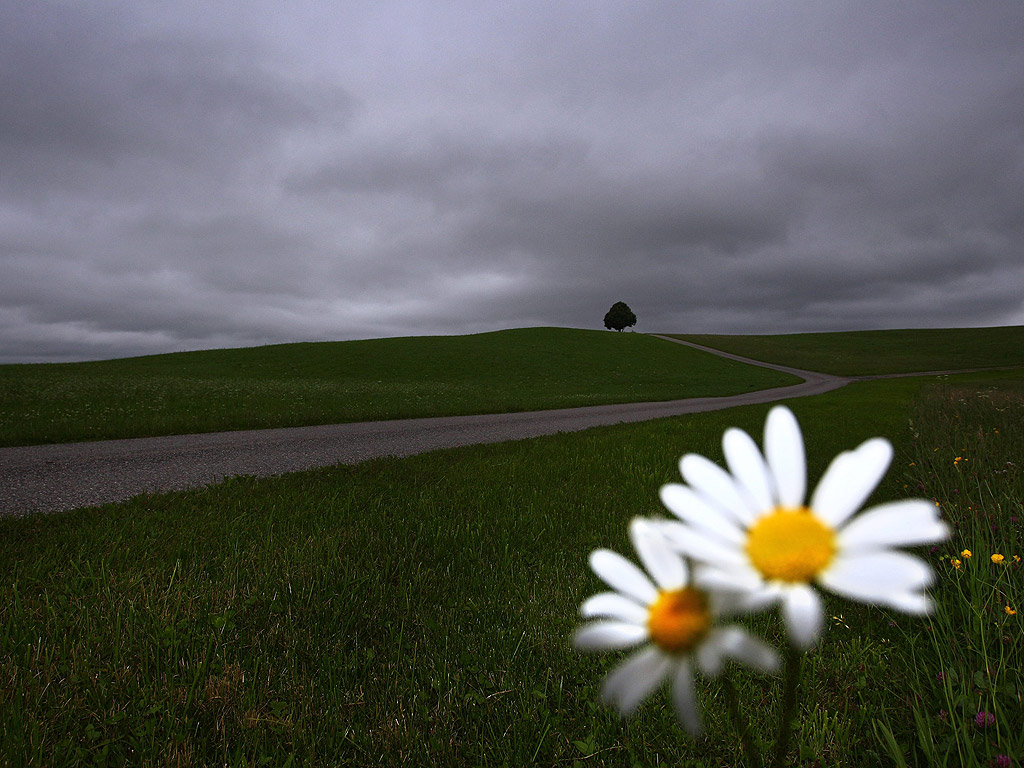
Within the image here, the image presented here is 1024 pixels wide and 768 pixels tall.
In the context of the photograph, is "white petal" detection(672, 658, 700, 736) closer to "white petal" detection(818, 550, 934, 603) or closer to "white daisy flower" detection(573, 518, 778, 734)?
"white daisy flower" detection(573, 518, 778, 734)

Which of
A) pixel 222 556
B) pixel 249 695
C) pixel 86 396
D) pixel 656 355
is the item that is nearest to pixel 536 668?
pixel 249 695

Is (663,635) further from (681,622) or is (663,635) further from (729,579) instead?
(729,579)

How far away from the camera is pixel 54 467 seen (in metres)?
8.80

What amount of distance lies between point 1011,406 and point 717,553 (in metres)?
11.8

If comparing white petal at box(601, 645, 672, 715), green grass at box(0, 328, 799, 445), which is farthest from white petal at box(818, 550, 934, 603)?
green grass at box(0, 328, 799, 445)

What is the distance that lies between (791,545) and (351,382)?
3438cm

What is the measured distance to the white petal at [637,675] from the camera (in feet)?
1.32

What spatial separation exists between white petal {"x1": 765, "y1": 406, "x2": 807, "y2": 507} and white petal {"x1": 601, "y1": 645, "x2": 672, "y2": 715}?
15cm

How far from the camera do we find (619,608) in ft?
1.68

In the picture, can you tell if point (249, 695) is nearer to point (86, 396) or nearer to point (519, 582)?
point (519, 582)

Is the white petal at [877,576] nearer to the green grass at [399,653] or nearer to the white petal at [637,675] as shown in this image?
the white petal at [637,675]

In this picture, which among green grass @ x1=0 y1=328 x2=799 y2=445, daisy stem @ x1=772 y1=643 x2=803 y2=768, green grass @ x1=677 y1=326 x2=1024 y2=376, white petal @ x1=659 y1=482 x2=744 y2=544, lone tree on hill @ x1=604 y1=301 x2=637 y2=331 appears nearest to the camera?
white petal @ x1=659 y1=482 x2=744 y2=544

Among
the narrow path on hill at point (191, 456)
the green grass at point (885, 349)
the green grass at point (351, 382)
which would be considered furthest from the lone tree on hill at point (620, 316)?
the narrow path on hill at point (191, 456)

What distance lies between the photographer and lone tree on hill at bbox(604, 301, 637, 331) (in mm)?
95312
